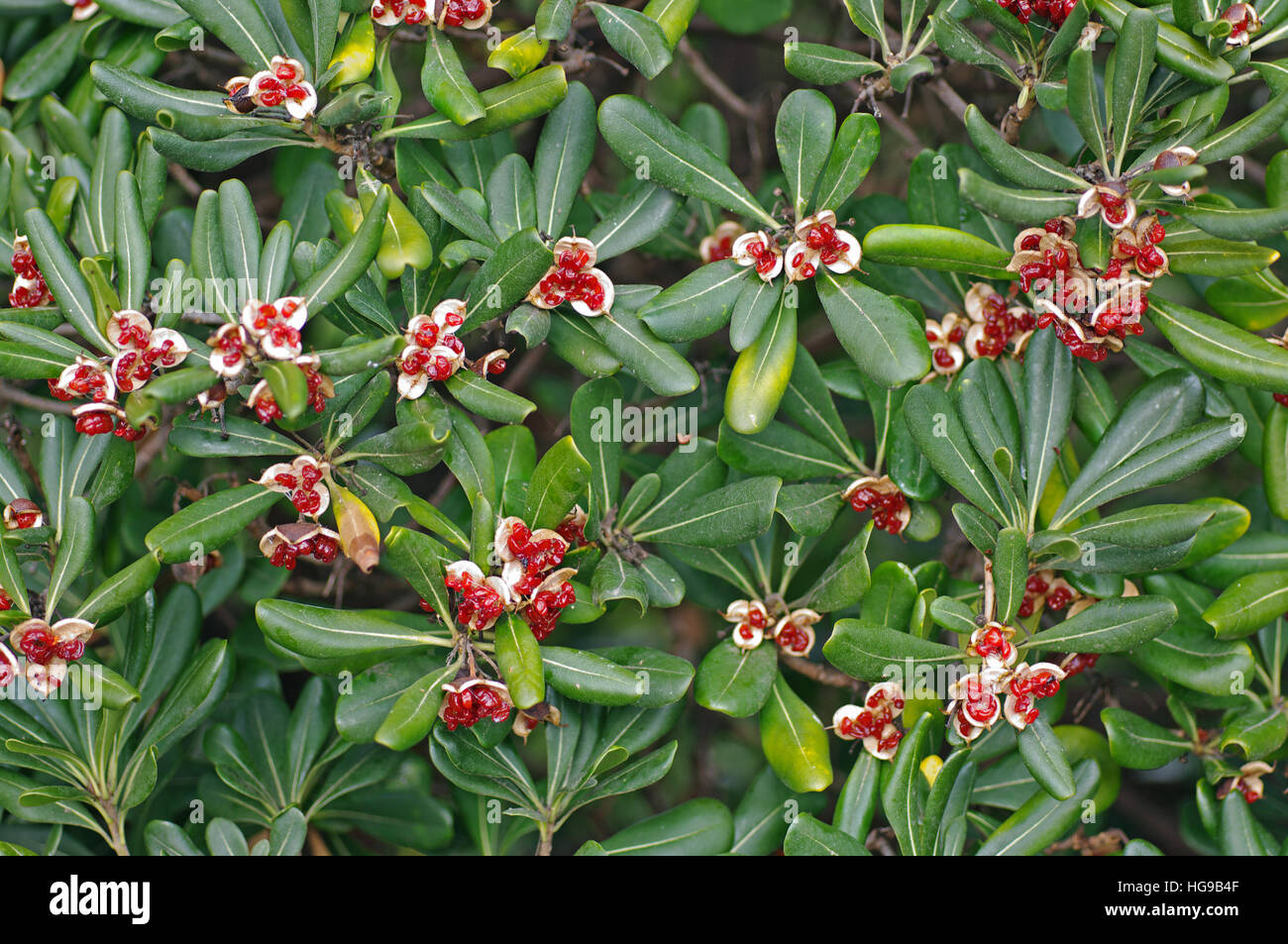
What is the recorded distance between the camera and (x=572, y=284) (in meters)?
1.59

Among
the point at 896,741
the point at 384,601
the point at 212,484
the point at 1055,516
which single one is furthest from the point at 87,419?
the point at 1055,516

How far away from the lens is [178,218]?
72.6 inches

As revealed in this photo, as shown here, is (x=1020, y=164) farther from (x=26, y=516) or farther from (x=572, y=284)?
(x=26, y=516)

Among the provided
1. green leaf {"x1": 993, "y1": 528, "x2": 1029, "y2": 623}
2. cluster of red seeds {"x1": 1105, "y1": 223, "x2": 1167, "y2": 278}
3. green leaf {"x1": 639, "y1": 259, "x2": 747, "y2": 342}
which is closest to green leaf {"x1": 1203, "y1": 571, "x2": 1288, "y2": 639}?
green leaf {"x1": 993, "y1": 528, "x2": 1029, "y2": 623}

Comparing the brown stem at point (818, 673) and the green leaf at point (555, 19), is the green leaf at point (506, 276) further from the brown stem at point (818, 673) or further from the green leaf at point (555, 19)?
the brown stem at point (818, 673)

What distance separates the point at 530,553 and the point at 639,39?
2.79 ft

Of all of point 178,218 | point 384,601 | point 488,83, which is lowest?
point 384,601

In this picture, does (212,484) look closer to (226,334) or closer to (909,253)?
(226,334)

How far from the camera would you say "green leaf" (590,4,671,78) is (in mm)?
1499

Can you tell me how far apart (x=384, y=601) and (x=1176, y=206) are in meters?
1.84

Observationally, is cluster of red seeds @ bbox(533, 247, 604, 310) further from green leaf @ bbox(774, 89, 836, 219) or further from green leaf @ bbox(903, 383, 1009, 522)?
green leaf @ bbox(903, 383, 1009, 522)

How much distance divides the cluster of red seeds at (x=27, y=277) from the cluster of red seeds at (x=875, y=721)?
1634 mm

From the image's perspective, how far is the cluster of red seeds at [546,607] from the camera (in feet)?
4.92

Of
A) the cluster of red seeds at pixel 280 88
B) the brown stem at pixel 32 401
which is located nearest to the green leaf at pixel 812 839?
the cluster of red seeds at pixel 280 88
